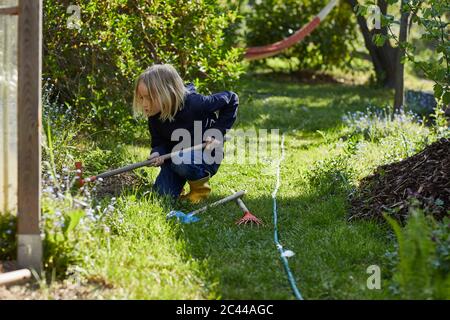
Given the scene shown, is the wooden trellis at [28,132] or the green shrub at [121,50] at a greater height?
the green shrub at [121,50]

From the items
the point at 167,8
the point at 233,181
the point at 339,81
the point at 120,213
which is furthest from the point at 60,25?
the point at 339,81

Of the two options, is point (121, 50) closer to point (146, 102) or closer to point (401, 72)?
point (146, 102)

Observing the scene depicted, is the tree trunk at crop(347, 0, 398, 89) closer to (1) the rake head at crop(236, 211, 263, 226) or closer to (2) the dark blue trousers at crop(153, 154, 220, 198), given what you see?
(2) the dark blue trousers at crop(153, 154, 220, 198)

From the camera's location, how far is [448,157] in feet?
14.2

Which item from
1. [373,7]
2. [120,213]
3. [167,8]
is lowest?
[120,213]

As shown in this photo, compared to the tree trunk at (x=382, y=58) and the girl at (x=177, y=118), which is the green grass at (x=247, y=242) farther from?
the tree trunk at (x=382, y=58)

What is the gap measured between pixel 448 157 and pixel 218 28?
281 centimetres

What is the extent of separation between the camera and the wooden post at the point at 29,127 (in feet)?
10.3

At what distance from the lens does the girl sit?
4574 mm

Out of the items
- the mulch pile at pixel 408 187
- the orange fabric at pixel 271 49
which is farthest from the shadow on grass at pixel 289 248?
the orange fabric at pixel 271 49

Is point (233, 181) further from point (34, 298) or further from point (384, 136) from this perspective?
point (34, 298)

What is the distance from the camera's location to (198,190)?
15.7 ft

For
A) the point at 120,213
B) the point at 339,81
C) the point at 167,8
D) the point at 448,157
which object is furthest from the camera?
the point at 339,81

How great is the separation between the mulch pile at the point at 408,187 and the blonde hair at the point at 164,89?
137 centimetres
